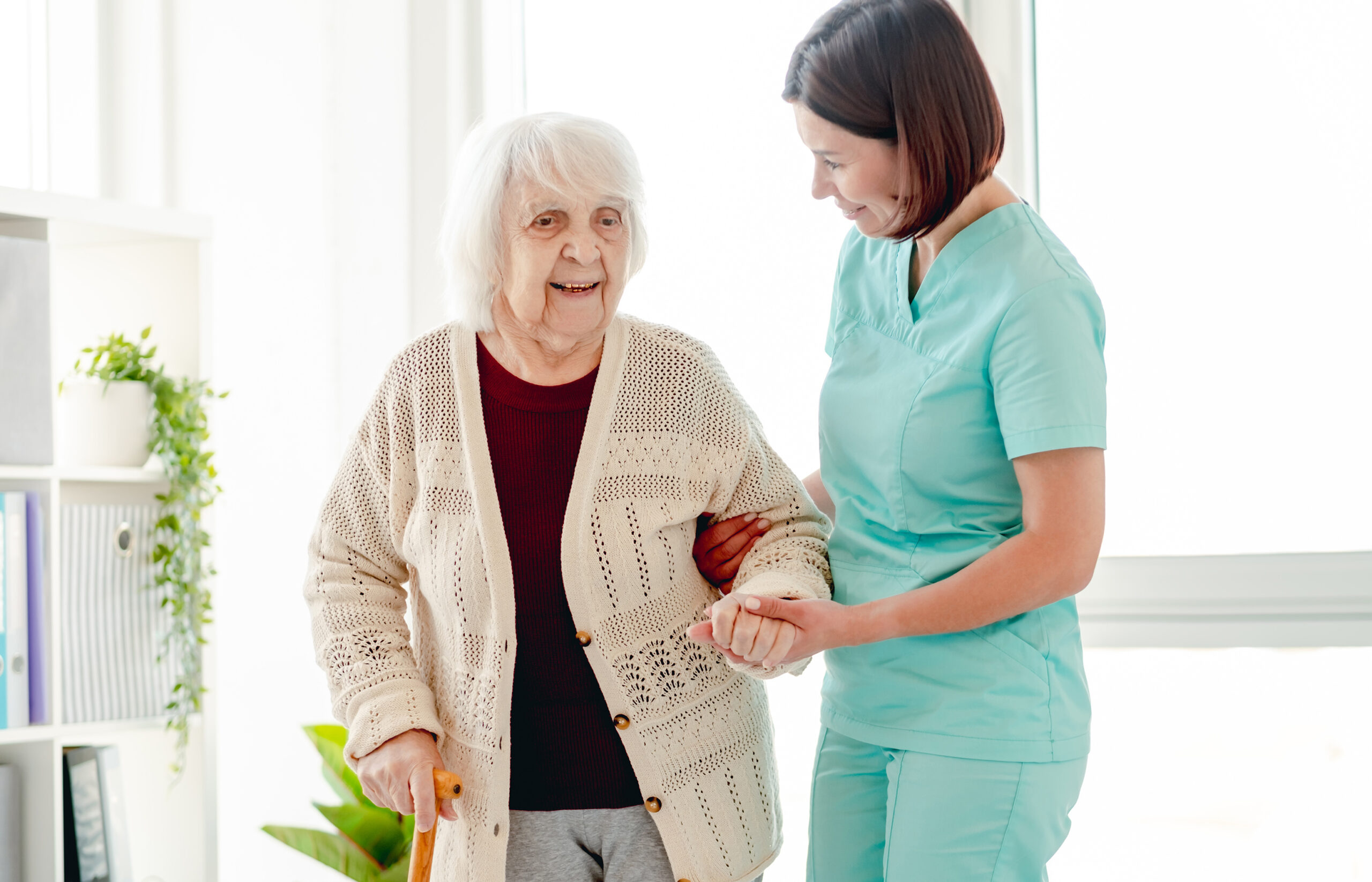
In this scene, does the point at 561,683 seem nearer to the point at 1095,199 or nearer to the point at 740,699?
the point at 740,699

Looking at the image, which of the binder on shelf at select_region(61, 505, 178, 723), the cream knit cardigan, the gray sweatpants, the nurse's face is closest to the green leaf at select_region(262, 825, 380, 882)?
the binder on shelf at select_region(61, 505, 178, 723)

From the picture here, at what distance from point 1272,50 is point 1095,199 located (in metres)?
0.33

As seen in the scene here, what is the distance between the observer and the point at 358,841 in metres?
1.98

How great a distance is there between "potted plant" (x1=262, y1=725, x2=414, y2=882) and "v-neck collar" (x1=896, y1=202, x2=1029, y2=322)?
1.22 meters

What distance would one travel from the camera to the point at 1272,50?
6.04 ft

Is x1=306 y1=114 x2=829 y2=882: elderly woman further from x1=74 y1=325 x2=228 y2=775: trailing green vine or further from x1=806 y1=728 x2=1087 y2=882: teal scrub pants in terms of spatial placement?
x1=74 y1=325 x2=228 y2=775: trailing green vine

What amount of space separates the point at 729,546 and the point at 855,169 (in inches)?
17.6

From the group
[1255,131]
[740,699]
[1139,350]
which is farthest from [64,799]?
[1255,131]

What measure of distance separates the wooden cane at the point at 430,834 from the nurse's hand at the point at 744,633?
0.29 meters

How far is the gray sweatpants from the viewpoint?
1300 mm

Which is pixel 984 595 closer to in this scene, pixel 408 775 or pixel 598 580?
pixel 598 580

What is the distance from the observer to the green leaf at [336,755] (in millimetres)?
2016

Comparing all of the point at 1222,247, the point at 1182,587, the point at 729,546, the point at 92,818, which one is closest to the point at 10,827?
the point at 92,818

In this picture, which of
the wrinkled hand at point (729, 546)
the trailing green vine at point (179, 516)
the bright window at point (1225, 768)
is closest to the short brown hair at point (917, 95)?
the wrinkled hand at point (729, 546)
